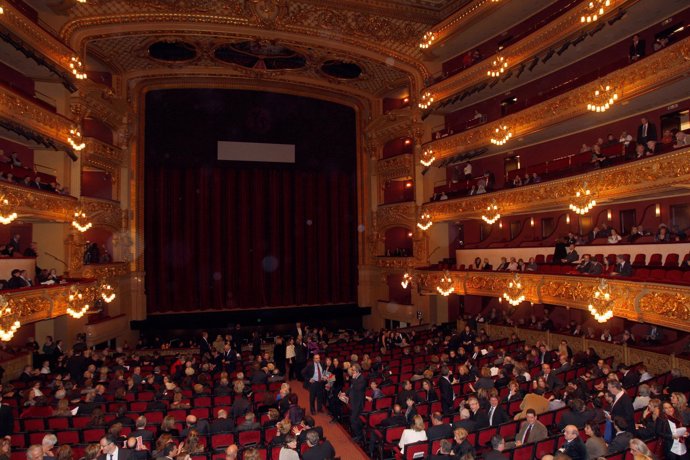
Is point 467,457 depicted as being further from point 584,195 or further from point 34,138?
point 34,138

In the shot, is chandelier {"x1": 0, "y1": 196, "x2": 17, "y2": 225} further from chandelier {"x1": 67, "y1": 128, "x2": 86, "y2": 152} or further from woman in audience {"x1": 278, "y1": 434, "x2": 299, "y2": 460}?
woman in audience {"x1": 278, "y1": 434, "x2": 299, "y2": 460}

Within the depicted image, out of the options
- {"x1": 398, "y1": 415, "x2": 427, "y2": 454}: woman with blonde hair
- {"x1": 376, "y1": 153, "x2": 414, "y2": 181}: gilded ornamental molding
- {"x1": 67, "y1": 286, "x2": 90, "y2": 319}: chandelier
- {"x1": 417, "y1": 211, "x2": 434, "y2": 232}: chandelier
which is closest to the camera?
{"x1": 398, "y1": 415, "x2": 427, "y2": 454}: woman with blonde hair

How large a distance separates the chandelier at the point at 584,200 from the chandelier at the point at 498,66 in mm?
6867

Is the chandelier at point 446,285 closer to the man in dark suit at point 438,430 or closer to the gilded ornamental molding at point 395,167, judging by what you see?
the gilded ornamental molding at point 395,167

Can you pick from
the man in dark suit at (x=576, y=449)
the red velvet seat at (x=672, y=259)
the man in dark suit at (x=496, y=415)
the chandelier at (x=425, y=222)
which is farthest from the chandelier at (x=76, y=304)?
the red velvet seat at (x=672, y=259)

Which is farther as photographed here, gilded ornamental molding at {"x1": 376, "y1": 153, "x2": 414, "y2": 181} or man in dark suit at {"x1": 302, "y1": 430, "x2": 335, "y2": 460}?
gilded ornamental molding at {"x1": 376, "y1": 153, "x2": 414, "y2": 181}

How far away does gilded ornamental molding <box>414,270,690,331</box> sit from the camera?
486 inches

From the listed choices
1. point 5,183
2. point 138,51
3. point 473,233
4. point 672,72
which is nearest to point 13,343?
point 5,183

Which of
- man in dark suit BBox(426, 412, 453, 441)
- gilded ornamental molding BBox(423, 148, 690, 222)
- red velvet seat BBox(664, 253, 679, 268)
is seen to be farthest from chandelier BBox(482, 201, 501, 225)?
man in dark suit BBox(426, 412, 453, 441)

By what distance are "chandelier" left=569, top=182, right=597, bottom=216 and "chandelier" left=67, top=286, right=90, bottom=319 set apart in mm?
17123

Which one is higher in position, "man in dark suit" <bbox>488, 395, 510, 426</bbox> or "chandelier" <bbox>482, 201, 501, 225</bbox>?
"chandelier" <bbox>482, 201, 501, 225</bbox>

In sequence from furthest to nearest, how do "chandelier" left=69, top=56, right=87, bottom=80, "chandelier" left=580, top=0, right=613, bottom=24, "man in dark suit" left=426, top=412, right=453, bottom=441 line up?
1. "chandelier" left=69, top=56, right=87, bottom=80
2. "chandelier" left=580, top=0, right=613, bottom=24
3. "man in dark suit" left=426, top=412, right=453, bottom=441

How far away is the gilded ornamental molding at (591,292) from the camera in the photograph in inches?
486

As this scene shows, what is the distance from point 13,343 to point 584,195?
807 inches
